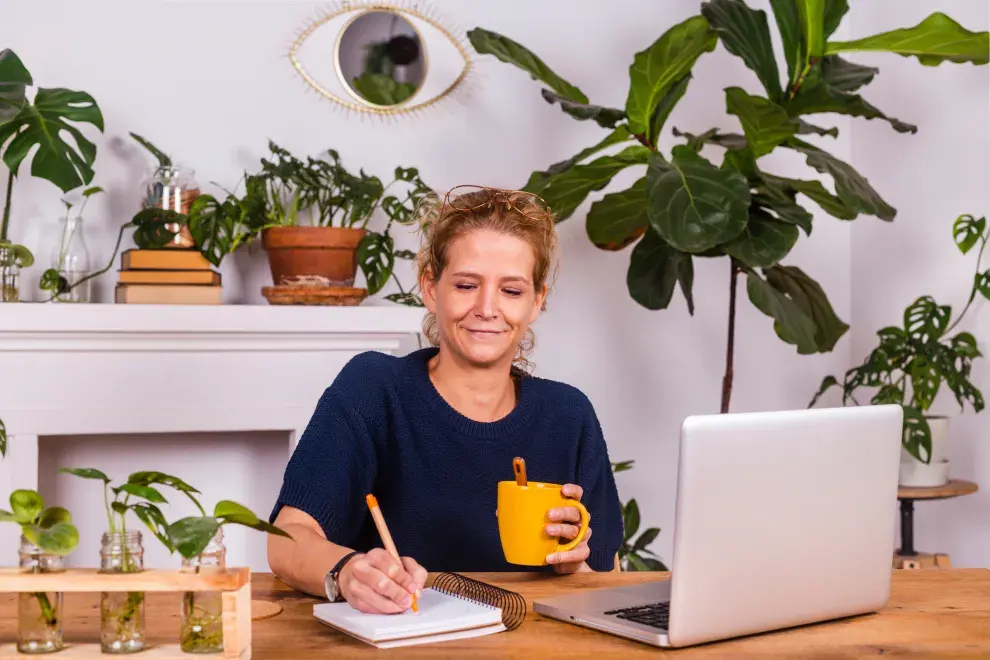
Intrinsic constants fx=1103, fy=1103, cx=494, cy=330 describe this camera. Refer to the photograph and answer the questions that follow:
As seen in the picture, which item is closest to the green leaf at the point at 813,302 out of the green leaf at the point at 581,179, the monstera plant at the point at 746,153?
the monstera plant at the point at 746,153

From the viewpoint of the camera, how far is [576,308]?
3.45 meters

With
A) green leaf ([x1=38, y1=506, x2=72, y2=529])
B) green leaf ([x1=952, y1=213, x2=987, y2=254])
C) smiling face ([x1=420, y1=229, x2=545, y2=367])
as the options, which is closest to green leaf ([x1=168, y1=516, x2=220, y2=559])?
green leaf ([x1=38, y1=506, x2=72, y2=529])

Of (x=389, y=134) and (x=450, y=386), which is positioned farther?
(x=389, y=134)

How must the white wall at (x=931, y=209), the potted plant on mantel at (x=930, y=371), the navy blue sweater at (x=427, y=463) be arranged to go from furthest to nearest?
the white wall at (x=931, y=209) < the potted plant on mantel at (x=930, y=371) < the navy blue sweater at (x=427, y=463)

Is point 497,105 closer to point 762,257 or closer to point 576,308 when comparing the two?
point 576,308

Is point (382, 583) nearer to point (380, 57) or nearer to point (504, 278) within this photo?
point (504, 278)

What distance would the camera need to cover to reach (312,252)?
9.37 feet

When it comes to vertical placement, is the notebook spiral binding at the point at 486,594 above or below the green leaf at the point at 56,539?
below

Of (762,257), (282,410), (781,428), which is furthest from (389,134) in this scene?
(781,428)

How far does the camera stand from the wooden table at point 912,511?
2.80m

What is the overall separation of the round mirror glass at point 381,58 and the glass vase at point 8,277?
1.04m

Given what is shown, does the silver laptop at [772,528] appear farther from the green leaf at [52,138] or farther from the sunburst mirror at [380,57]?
the sunburst mirror at [380,57]

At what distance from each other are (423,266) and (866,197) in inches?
56.0

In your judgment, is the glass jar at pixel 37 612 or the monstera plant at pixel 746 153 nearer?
the glass jar at pixel 37 612
